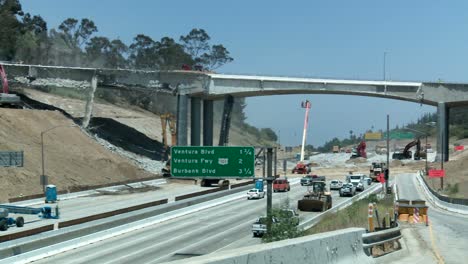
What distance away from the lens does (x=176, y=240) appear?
40094 mm

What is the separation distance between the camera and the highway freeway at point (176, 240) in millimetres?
32372

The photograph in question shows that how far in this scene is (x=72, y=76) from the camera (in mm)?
99938

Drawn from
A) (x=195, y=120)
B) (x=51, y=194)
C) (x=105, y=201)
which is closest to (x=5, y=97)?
(x=195, y=120)

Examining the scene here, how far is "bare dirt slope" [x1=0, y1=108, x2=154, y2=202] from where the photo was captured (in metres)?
77.4

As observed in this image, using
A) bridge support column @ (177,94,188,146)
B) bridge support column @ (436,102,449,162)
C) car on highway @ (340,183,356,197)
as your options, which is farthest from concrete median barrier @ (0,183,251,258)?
bridge support column @ (436,102,449,162)

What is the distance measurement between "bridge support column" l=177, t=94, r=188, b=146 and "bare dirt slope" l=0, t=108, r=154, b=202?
7382mm

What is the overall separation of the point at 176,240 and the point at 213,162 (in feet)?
Result: 40.3

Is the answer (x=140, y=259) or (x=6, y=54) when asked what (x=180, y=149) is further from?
(x=6, y=54)

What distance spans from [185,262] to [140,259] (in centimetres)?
2372

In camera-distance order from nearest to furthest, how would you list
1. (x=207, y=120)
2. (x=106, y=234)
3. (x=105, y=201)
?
(x=106, y=234) < (x=105, y=201) < (x=207, y=120)

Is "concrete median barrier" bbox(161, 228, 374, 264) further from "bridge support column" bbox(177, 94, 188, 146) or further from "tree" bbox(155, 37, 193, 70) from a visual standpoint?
"tree" bbox(155, 37, 193, 70)

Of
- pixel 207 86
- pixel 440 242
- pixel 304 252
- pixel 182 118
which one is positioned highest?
pixel 207 86

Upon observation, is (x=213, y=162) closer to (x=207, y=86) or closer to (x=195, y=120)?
(x=207, y=86)

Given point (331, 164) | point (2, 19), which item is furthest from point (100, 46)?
point (331, 164)
